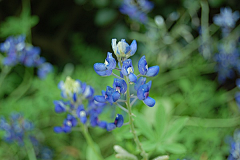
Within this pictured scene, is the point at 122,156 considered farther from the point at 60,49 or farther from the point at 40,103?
the point at 60,49

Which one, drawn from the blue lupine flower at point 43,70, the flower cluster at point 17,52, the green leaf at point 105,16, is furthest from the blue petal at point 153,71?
the green leaf at point 105,16

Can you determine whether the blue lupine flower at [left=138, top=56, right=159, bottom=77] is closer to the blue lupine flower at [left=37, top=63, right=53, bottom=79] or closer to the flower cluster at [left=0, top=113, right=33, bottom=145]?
the flower cluster at [left=0, top=113, right=33, bottom=145]

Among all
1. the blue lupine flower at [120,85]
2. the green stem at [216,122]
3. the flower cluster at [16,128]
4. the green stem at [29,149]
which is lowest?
the blue lupine flower at [120,85]

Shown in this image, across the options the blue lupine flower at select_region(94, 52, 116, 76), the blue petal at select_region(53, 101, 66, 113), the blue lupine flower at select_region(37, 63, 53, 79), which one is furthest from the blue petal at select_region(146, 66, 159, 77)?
the blue lupine flower at select_region(37, 63, 53, 79)

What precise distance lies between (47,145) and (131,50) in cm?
132

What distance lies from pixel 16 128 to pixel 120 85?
3.14ft

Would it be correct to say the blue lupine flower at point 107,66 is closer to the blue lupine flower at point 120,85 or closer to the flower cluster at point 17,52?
the blue lupine flower at point 120,85

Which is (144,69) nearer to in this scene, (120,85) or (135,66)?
(120,85)

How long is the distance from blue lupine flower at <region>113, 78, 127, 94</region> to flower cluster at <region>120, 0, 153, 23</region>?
49.6 inches

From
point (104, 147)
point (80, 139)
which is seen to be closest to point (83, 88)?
point (104, 147)

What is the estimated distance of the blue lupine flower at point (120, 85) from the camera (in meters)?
0.90

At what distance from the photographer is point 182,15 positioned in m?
2.56

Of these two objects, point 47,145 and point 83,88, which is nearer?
point 83,88

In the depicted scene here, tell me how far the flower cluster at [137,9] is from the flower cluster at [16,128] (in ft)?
3.28
